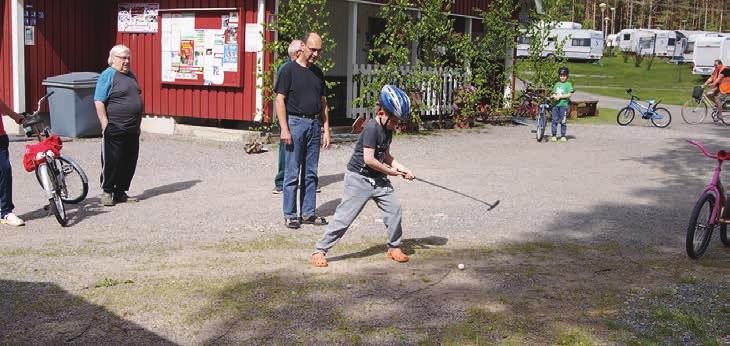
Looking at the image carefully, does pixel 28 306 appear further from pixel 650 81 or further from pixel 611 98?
pixel 650 81

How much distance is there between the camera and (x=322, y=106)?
8.14 meters

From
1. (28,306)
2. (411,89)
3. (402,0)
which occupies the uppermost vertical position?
(402,0)

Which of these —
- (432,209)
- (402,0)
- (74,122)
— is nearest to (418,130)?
(402,0)

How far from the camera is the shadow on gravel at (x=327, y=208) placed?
348 inches

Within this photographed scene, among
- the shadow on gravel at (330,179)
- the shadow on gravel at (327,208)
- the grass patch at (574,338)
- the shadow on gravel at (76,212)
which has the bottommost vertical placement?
the shadow on gravel at (76,212)

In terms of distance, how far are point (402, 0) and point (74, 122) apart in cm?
652

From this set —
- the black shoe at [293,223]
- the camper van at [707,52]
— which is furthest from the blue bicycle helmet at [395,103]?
the camper van at [707,52]

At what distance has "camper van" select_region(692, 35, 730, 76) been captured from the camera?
139ft

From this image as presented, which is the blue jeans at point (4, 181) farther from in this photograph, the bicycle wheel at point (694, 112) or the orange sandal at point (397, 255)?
the bicycle wheel at point (694, 112)

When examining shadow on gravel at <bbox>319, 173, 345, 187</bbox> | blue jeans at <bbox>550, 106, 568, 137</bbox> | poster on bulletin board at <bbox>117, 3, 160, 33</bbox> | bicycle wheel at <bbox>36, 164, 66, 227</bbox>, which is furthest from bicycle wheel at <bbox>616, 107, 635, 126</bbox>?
bicycle wheel at <bbox>36, 164, 66, 227</bbox>

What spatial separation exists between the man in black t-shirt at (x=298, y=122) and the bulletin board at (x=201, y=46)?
6649 millimetres

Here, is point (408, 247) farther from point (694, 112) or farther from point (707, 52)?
point (707, 52)

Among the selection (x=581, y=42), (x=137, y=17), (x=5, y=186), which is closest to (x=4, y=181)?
(x=5, y=186)

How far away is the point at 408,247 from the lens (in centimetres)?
725
